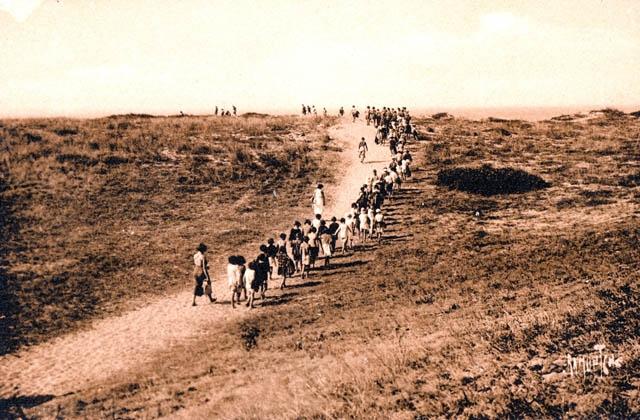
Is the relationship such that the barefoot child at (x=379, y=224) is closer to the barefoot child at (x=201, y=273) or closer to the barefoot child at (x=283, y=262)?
the barefoot child at (x=283, y=262)

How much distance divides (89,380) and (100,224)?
12.7 metres

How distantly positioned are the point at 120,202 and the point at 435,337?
64.5 ft

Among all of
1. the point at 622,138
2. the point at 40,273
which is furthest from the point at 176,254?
the point at 622,138

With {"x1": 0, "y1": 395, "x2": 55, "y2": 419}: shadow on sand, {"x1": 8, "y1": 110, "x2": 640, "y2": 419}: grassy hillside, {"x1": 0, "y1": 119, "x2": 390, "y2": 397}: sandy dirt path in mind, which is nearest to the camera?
{"x1": 8, "y1": 110, "x2": 640, "y2": 419}: grassy hillside

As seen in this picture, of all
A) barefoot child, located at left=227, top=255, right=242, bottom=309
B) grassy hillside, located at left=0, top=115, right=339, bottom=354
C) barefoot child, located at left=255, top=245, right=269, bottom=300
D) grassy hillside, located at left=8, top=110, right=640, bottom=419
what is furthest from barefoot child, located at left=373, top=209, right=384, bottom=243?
barefoot child, located at left=227, top=255, right=242, bottom=309

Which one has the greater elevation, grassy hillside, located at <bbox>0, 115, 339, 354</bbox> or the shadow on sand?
grassy hillside, located at <bbox>0, 115, 339, 354</bbox>

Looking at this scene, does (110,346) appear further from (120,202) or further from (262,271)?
(120,202)

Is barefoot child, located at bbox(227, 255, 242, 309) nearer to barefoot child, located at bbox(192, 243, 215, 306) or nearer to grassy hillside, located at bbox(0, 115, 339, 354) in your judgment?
barefoot child, located at bbox(192, 243, 215, 306)

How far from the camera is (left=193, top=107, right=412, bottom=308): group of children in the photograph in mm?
14352

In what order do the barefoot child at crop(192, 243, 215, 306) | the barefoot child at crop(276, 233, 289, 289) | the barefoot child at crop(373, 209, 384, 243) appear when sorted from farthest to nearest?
the barefoot child at crop(373, 209, 384, 243)
the barefoot child at crop(276, 233, 289, 289)
the barefoot child at crop(192, 243, 215, 306)

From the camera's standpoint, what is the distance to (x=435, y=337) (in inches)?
406

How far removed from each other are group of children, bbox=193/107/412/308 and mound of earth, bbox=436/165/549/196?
18.5 feet
